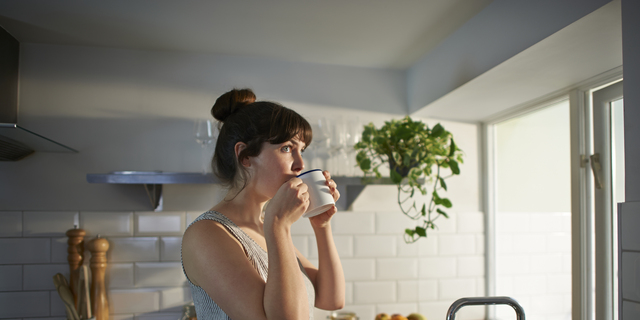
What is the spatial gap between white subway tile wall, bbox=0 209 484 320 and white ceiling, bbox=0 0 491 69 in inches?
28.6

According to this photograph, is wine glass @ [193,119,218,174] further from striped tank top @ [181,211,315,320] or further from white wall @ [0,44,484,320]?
striped tank top @ [181,211,315,320]

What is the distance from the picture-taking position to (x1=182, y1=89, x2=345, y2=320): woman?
79 cm

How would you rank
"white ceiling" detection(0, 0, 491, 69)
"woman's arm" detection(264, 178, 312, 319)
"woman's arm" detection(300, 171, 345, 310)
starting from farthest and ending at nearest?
"white ceiling" detection(0, 0, 491, 69)
"woman's arm" detection(300, 171, 345, 310)
"woman's arm" detection(264, 178, 312, 319)

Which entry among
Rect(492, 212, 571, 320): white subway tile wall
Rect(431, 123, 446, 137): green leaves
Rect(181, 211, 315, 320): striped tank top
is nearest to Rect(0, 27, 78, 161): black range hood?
Rect(181, 211, 315, 320): striped tank top

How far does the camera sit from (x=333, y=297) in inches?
44.8

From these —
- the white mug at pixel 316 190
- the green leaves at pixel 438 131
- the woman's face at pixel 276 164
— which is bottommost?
the white mug at pixel 316 190

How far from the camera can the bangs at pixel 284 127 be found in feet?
3.01

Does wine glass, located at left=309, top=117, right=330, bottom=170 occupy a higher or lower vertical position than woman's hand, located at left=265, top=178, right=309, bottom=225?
higher

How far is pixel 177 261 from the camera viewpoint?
1792 mm

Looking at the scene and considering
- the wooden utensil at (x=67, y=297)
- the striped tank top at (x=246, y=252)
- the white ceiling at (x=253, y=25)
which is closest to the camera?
the striped tank top at (x=246, y=252)

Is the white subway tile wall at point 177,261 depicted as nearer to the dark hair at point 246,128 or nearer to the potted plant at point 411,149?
the potted plant at point 411,149

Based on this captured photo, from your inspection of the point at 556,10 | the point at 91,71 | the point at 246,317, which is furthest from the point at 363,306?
the point at 91,71

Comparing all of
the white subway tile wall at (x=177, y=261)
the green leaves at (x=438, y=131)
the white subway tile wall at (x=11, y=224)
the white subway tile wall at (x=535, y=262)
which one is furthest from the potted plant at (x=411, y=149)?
the white subway tile wall at (x=11, y=224)

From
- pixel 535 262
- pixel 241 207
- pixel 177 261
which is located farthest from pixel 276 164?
pixel 535 262
